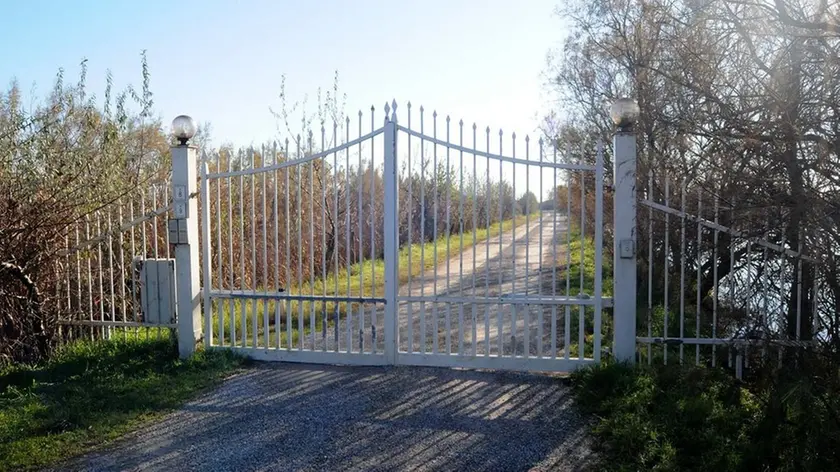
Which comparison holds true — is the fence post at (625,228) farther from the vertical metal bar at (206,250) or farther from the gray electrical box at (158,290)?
the gray electrical box at (158,290)

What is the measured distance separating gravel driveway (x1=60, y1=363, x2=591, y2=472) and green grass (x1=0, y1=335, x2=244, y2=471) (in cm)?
28

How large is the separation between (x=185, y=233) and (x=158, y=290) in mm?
799

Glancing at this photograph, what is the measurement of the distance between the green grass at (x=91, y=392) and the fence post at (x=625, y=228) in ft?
13.0

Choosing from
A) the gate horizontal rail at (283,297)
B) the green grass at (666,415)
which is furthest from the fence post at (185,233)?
the green grass at (666,415)

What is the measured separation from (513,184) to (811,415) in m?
3.22

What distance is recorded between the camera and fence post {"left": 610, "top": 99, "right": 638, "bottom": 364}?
6203 millimetres

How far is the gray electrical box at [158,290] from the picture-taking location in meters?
7.44

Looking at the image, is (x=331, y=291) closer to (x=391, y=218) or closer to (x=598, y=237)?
(x=391, y=218)

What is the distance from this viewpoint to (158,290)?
7.50 meters

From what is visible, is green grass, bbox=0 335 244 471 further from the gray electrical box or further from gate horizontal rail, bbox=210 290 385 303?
gate horizontal rail, bbox=210 290 385 303

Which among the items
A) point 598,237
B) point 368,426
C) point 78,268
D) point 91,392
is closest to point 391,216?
point 598,237

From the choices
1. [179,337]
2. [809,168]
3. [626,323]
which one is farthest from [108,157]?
[809,168]

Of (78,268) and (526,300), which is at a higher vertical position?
(78,268)

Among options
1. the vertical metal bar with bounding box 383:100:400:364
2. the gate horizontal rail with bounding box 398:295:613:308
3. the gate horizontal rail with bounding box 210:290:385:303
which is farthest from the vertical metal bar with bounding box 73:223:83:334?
the gate horizontal rail with bounding box 398:295:613:308
